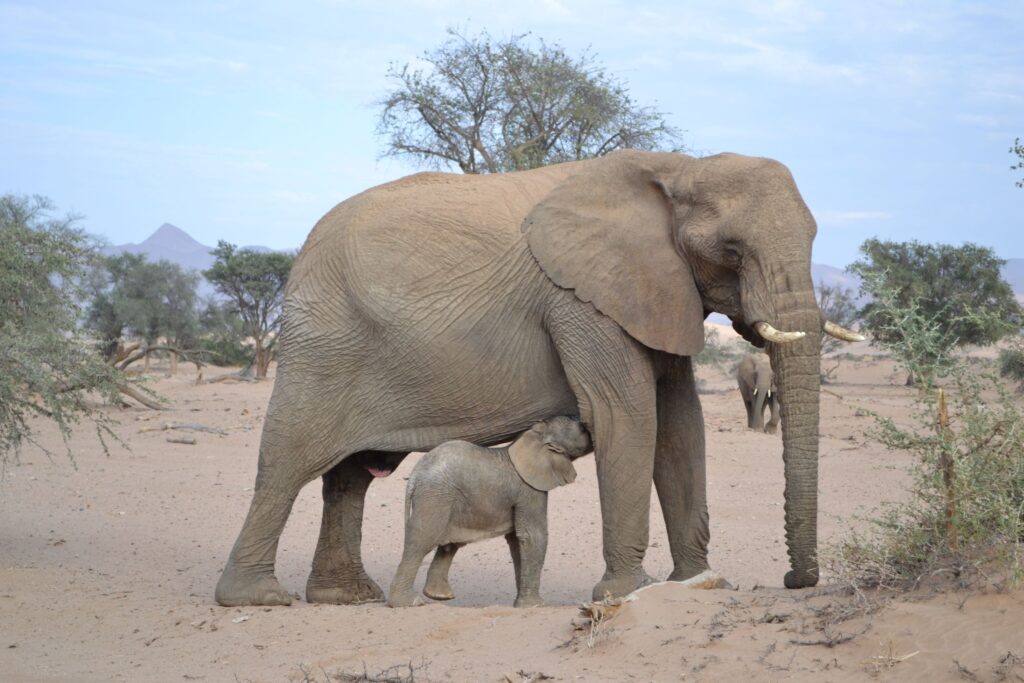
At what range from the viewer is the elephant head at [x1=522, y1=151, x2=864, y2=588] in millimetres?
6496

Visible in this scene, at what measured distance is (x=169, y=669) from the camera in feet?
21.3

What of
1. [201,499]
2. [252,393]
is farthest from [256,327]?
[201,499]

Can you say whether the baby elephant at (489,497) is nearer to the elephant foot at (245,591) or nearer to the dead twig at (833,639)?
the elephant foot at (245,591)

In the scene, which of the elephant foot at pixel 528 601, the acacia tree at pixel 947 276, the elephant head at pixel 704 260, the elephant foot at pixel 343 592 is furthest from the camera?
the acacia tree at pixel 947 276

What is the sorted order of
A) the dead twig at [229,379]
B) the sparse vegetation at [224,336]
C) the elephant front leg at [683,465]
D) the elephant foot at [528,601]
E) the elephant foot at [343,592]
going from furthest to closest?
the sparse vegetation at [224,336] < the dead twig at [229,379] < the elephant foot at [343,592] < the elephant front leg at [683,465] < the elephant foot at [528,601]

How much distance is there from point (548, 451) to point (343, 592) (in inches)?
81.8

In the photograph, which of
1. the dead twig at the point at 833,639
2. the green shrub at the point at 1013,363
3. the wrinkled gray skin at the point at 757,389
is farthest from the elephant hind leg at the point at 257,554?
the wrinkled gray skin at the point at 757,389

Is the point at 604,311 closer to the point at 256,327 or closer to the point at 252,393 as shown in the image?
the point at 252,393

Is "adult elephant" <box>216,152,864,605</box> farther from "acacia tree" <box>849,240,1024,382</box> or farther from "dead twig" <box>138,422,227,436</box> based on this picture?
"acacia tree" <box>849,240,1024,382</box>

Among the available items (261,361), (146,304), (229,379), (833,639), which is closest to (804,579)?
(833,639)

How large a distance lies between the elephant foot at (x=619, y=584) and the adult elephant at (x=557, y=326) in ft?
0.05

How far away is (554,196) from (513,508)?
194 cm

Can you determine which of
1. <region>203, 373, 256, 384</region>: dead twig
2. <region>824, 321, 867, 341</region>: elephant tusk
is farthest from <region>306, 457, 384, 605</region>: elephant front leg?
<region>203, 373, 256, 384</region>: dead twig

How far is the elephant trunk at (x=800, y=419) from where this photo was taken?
21.1ft
